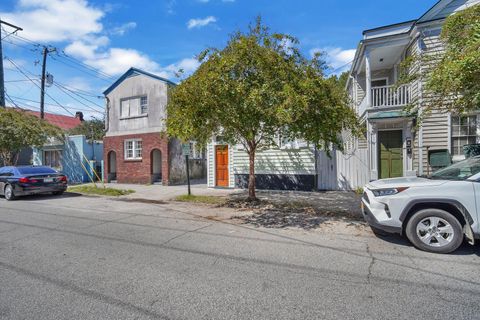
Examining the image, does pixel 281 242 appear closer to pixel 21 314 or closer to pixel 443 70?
pixel 21 314

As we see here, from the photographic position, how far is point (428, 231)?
494cm

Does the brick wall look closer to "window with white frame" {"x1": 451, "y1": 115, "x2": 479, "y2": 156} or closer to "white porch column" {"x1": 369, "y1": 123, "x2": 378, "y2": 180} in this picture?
"white porch column" {"x1": 369, "y1": 123, "x2": 378, "y2": 180}

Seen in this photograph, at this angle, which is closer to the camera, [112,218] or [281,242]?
[281,242]

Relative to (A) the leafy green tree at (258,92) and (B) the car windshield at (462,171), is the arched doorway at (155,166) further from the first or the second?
(B) the car windshield at (462,171)

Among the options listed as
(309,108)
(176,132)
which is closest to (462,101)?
(309,108)

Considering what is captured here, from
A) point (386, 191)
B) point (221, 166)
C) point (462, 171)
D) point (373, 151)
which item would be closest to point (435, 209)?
point (386, 191)

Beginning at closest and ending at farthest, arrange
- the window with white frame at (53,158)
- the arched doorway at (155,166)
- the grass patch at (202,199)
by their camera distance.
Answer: the grass patch at (202,199)
the arched doorway at (155,166)
the window with white frame at (53,158)

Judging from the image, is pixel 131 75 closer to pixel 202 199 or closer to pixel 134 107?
pixel 134 107

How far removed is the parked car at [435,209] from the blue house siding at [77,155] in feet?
65.9

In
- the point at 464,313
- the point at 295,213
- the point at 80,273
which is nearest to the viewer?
the point at 464,313

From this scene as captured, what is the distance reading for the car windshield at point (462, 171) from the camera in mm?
5027

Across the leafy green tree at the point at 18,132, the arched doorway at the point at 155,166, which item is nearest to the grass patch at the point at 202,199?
the arched doorway at the point at 155,166

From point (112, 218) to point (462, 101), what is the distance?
9.26 meters

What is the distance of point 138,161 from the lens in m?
18.0
